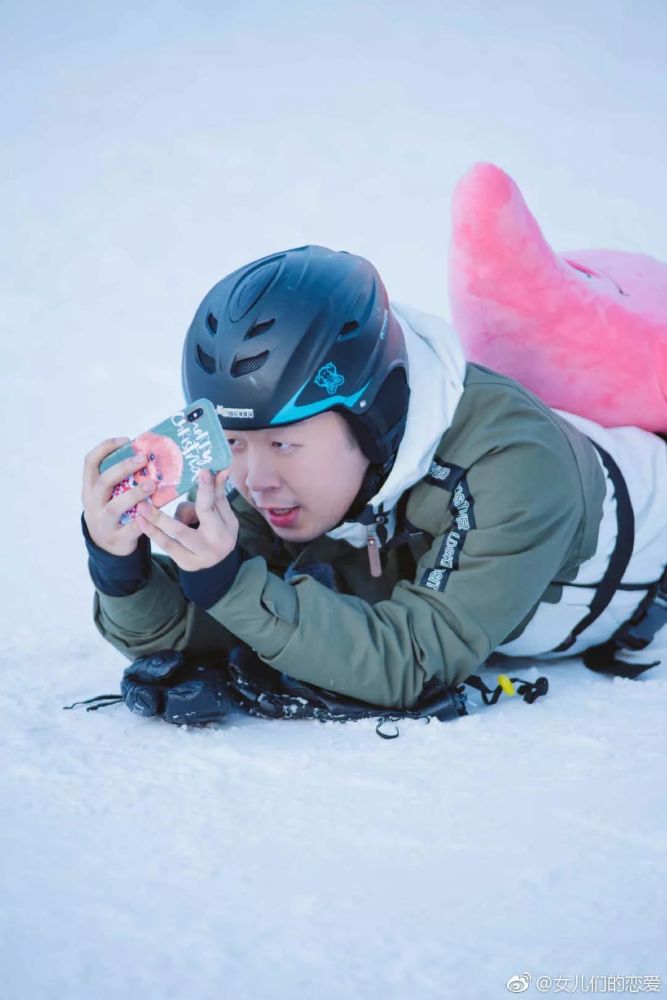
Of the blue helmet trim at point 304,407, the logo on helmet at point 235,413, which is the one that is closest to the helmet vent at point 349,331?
the blue helmet trim at point 304,407

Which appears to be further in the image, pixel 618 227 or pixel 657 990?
pixel 618 227

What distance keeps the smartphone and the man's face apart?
180 mm

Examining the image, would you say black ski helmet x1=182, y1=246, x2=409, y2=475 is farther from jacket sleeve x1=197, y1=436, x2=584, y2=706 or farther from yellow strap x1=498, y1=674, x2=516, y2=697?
yellow strap x1=498, y1=674, x2=516, y2=697

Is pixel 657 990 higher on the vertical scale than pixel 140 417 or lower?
higher

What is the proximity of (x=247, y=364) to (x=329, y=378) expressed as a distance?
0.15 meters

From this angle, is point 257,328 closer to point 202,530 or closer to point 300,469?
point 300,469

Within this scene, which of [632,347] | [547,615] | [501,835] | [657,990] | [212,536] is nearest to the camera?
[657,990]

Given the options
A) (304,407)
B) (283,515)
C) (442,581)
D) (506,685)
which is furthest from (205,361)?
(506,685)

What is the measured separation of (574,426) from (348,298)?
65 cm

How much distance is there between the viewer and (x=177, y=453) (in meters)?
1.61

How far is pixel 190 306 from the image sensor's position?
459 centimetres

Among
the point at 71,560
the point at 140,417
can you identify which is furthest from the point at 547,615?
the point at 140,417

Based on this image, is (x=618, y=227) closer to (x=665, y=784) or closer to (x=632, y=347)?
(x=632, y=347)

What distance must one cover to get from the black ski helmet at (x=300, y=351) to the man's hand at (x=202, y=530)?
20 centimetres
